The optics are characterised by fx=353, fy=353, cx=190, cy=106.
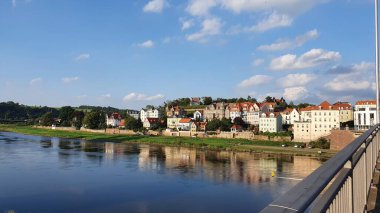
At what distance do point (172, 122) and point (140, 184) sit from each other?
65.3 meters

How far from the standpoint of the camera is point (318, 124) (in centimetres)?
6059

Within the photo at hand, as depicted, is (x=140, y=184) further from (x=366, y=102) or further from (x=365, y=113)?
(x=366, y=102)

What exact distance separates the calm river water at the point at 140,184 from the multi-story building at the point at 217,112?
170ft

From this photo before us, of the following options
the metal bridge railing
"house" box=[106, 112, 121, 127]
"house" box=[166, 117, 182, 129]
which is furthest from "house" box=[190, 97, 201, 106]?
the metal bridge railing

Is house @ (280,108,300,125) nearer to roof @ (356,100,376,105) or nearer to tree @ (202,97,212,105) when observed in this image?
roof @ (356,100,376,105)

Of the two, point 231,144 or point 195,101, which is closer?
point 231,144

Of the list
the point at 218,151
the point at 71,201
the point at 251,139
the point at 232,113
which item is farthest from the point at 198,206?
the point at 232,113

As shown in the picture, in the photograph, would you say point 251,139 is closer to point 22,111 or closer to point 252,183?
point 252,183

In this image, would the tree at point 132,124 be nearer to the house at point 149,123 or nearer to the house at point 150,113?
the house at point 149,123

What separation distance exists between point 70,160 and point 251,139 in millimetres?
35395

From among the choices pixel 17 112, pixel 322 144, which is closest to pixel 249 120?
pixel 322 144

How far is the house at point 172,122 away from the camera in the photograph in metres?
89.1

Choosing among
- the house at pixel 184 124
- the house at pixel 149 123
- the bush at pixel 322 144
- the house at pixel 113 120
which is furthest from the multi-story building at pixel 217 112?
the bush at pixel 322 144

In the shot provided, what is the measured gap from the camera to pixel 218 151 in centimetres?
5169
